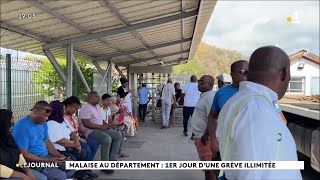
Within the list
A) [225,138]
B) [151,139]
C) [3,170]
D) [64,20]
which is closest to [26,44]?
[64,20]

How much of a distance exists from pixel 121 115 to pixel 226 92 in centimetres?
495

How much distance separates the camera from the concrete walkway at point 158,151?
643 cm

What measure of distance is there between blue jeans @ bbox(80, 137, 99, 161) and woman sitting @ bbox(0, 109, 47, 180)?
2.12 meters

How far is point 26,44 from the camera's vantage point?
9.40 metres

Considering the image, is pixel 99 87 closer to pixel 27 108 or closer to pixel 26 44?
pixel 26 44

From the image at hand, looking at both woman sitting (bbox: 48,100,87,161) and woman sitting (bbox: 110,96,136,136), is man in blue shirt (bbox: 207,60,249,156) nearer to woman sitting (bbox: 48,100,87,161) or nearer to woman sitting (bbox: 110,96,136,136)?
woman sitting (bbox: 48,100,87,161)

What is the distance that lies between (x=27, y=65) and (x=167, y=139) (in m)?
4.55

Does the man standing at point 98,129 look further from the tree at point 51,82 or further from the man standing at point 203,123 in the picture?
the man standing at point 203,123

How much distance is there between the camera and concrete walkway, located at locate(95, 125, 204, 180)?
643 cm

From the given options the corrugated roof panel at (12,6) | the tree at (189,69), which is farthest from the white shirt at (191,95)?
the tree at (189,69)

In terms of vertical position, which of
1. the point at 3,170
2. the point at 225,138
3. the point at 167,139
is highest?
the point at 225,138

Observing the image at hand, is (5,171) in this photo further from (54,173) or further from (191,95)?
(191,95)

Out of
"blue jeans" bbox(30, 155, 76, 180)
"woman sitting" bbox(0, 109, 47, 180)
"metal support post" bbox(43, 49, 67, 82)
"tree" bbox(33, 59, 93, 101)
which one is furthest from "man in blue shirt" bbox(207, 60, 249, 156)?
"metal support post" bbox(43, 49, 67, 82)

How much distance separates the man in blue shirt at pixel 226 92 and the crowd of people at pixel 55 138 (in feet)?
6.13
